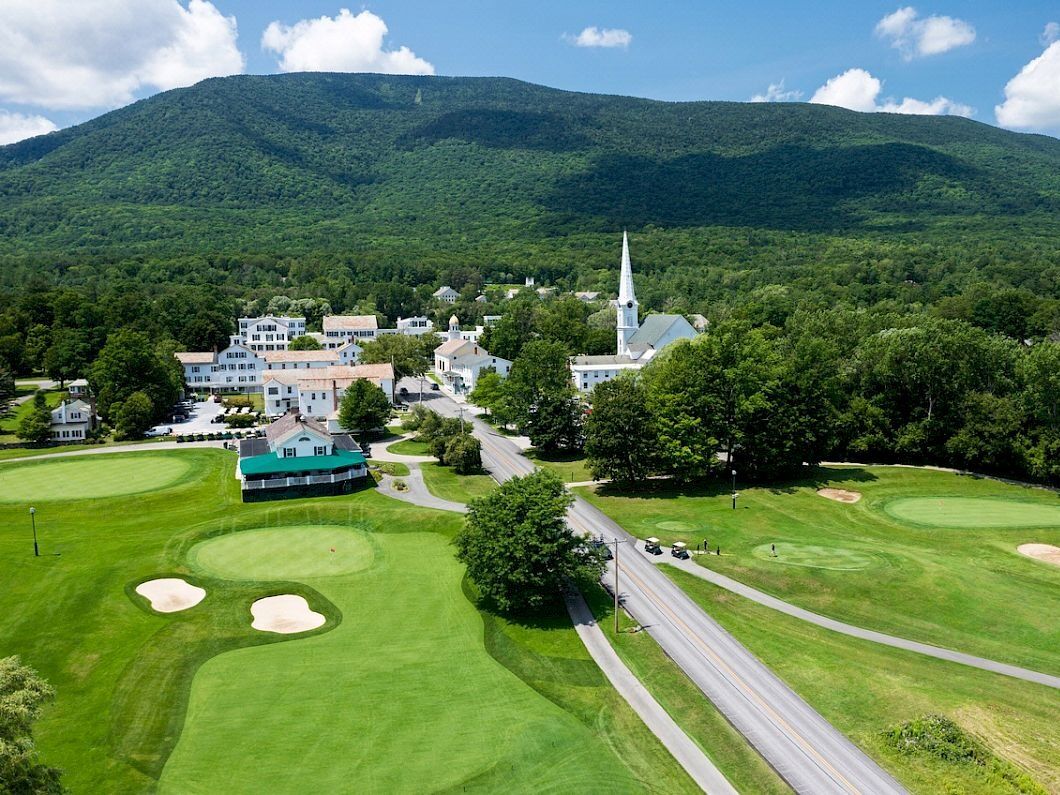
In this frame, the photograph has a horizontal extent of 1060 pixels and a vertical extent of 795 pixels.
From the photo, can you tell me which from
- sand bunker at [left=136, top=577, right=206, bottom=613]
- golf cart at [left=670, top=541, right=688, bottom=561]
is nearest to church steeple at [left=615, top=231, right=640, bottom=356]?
golf cart at [left=670, top=541, right=688, bottom=561]

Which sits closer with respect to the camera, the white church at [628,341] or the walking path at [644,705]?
the walking path at [644,705]

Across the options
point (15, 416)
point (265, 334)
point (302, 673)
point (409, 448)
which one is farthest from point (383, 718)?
point (265, 334)

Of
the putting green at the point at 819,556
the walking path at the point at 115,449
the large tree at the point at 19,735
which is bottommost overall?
the putting green at the point at 819,556

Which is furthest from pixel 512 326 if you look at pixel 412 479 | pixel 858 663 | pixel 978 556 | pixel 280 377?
pixel 858 663

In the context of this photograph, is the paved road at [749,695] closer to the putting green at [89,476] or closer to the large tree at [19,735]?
the large tree at [19,735]

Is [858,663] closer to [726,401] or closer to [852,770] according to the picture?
[852,770]

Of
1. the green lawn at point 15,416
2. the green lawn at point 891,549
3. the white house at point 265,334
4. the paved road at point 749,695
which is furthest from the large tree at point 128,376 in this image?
the paved road at point 749,695

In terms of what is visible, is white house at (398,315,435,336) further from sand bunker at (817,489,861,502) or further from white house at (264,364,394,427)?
Result: sand bunker at (817,489,861,502)
